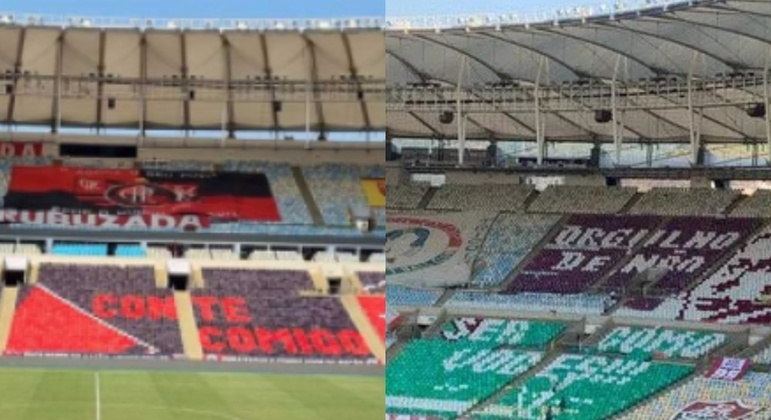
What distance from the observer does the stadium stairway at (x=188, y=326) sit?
902 cm

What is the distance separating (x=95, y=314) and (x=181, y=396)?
2663 millimetres

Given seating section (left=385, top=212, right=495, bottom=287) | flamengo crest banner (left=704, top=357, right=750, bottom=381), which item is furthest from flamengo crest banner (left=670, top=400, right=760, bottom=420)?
seating section (left=385, top=212, right=495, bottom=287)

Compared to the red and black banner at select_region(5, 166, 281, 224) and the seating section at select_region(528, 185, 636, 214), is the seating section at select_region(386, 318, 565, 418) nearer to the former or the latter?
the seating section at select_region(528, 185, 636, 214)

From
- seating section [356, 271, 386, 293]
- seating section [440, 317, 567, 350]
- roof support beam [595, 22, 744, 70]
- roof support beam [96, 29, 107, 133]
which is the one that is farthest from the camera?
roof support beam [96, 29, 107, 133]

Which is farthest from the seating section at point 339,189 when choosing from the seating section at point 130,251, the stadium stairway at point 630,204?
the stadium stairway at point 630,204

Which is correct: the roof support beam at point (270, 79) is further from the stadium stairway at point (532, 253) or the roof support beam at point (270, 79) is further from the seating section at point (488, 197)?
the stadium stairway at point (532, 253)

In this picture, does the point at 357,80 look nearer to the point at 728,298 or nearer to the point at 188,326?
the point at 188,326

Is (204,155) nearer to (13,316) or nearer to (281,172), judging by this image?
(281,172)

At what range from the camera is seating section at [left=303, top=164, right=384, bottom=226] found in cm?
1224

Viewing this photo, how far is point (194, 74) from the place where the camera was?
11.7 m

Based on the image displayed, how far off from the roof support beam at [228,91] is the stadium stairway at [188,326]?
9.20 feet

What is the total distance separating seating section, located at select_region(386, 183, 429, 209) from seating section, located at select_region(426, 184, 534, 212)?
1.03ft

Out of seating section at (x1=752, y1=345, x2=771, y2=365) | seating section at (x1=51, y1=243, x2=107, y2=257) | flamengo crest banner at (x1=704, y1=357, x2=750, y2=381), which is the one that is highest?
seating section at (x1=51, y1=243, x2=107, y2=257)

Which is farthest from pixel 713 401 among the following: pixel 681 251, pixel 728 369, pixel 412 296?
pixel 412 296
